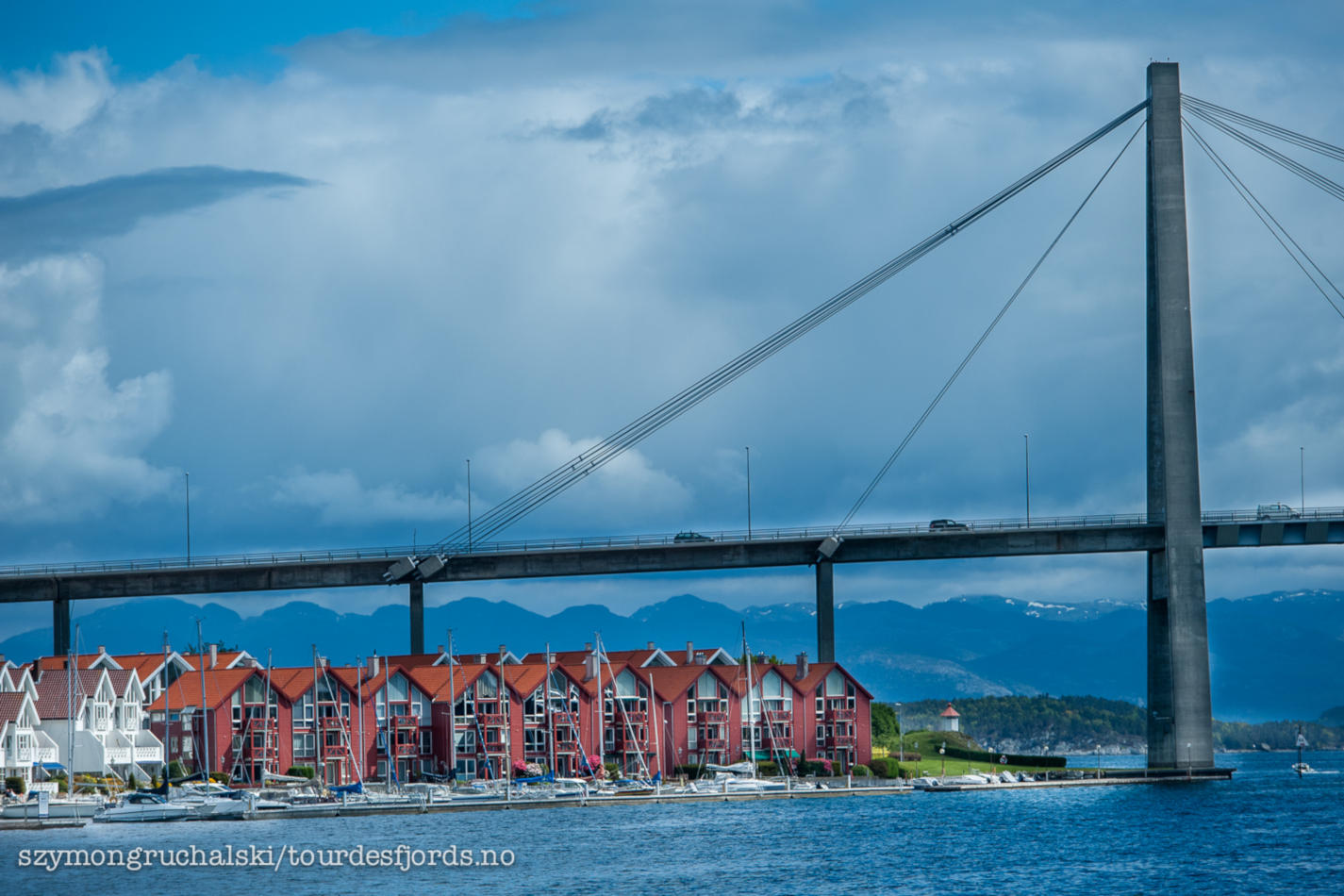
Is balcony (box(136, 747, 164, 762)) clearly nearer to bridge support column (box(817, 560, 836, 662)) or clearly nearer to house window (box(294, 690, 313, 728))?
house window (box(294, 690, 313, 728))

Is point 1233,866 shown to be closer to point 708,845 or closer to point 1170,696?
point 708,845

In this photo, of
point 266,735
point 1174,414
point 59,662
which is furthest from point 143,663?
point 1174,414

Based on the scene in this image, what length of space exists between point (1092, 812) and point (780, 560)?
119 feet

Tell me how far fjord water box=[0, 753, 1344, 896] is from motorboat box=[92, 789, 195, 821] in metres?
1.96

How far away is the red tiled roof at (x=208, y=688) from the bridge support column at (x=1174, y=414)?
62289 mm

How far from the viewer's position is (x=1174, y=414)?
119 meters

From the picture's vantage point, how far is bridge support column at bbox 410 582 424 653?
138750 mm

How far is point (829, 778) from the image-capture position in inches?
5059

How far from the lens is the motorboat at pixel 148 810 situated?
327 feet

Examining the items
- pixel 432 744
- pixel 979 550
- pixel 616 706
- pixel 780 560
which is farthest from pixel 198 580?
pixel 979 550

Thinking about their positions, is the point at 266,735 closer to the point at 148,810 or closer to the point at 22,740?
the point at 22,740

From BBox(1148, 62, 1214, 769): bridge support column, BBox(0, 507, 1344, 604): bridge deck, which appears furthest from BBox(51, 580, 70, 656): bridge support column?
BBox(1148, 62, 1214, 769): bridge support column

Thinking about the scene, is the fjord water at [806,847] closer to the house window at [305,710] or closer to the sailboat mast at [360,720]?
the sailboat mast at [360,720]

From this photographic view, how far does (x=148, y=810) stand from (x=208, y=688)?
767 inches
